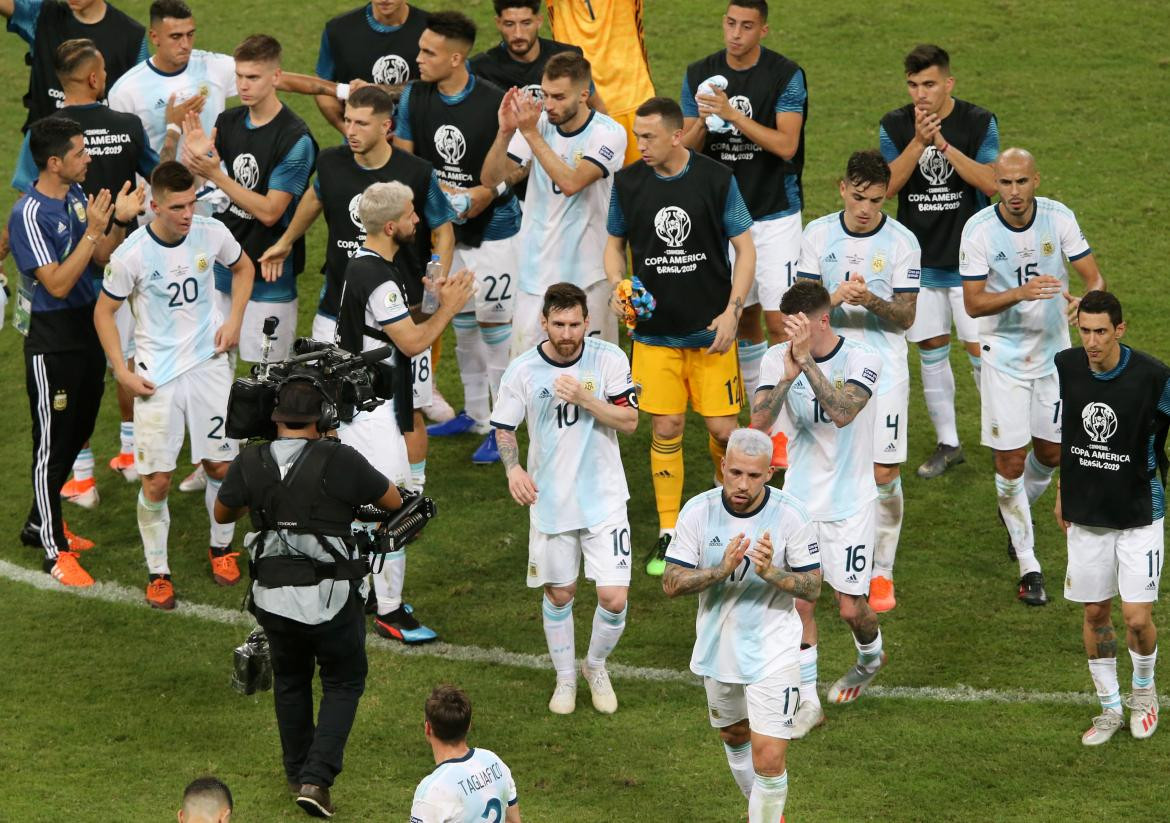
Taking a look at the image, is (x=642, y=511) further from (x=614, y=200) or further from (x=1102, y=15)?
(x=1102, y=15)

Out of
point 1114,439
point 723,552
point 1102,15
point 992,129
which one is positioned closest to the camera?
point 723,552

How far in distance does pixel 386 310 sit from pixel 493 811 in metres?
3.31

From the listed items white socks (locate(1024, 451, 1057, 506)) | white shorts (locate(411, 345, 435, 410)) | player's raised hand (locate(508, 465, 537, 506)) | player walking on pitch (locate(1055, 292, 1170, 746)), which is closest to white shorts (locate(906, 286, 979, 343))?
white socks (locate(1024, 451, 1057, 506))

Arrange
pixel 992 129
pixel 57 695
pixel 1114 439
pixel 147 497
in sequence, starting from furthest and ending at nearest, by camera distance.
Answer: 1. pixel 992 129
2. pixel 147 497
3. pixel 57 695
4. pixel 1114 439

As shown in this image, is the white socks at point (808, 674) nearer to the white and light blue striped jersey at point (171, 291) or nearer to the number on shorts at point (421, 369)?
the number on shorts at point (421, 369)

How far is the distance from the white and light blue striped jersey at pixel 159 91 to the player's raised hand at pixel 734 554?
5.55 meters

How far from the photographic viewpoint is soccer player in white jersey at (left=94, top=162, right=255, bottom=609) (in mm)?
9836

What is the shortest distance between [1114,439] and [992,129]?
3021 millimetres

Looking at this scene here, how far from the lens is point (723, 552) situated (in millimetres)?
7766

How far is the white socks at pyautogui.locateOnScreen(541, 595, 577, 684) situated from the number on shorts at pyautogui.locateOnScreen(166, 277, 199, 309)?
271 cm

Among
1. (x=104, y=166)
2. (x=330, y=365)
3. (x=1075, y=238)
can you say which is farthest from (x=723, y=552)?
(x=104, y=166)

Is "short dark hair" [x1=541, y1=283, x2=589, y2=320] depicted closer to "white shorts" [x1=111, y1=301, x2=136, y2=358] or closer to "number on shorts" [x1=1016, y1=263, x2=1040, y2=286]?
→ "number on shorts" [x1=1016, y1=263, x2=1040, y2=286]

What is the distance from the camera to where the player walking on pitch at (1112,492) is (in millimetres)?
8633

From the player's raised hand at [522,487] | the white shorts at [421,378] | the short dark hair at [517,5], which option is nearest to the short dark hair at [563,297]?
the player's raised hand at [522,487]
